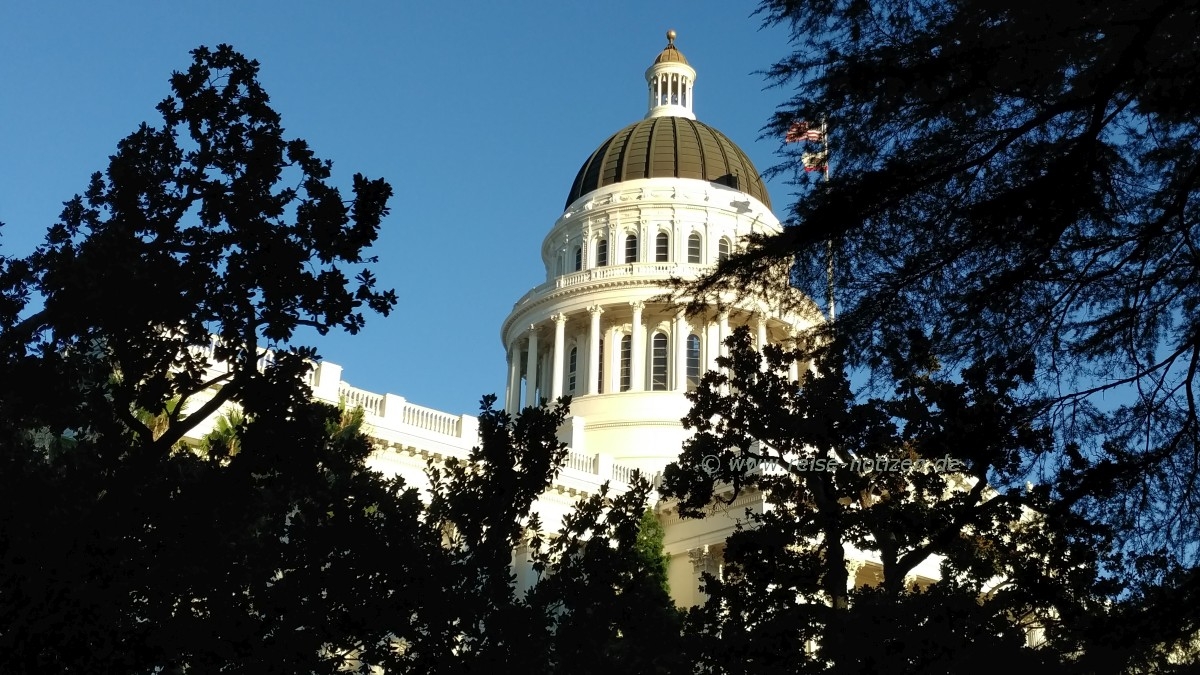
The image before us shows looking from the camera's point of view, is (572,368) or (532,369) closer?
(532,369)

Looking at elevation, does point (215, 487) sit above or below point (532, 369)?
below

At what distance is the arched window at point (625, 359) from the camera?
59.9m

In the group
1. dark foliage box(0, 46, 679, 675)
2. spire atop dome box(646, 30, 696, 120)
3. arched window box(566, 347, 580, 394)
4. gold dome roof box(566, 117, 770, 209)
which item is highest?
spire atop dome box(646, 30, 696, 120)

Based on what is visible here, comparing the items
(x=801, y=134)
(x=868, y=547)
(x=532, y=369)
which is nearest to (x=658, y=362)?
(x=532, y=369)

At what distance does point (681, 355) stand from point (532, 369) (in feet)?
25.9

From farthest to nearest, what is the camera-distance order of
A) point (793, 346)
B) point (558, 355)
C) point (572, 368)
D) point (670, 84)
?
point (670, 84), point (572, 368), point (558, 355), point (793, 346)

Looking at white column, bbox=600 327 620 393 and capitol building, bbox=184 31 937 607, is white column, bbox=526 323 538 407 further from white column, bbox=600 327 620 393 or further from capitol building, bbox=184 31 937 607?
white column, bbox=600 327 620 393

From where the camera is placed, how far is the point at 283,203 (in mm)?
14047

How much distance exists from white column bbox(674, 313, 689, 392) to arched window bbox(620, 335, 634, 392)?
2126 millimetres

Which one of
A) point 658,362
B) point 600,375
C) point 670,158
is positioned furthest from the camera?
point 670,158

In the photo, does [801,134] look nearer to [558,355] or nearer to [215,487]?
[215,487]

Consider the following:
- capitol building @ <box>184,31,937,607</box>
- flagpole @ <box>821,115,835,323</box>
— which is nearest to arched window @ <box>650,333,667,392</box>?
capitol building @ <box>184,31,937,607</box>

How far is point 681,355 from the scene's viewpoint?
58.5m

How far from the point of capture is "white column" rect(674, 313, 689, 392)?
5772 cm
